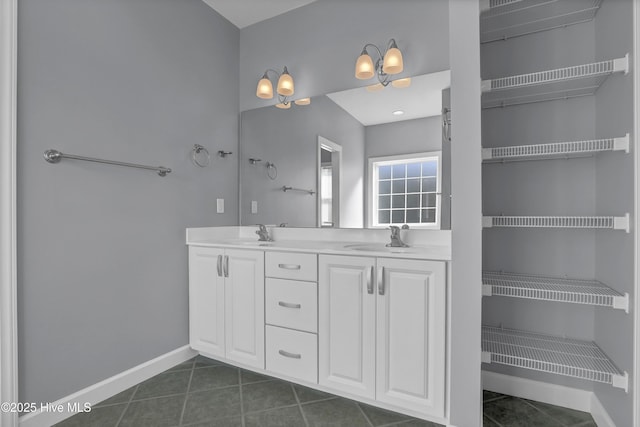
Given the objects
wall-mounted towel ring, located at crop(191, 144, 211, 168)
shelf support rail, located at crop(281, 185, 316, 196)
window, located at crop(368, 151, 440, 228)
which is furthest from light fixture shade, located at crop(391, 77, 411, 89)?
wall-mounted towel ring, located at crop(191, 144, 211, 168)

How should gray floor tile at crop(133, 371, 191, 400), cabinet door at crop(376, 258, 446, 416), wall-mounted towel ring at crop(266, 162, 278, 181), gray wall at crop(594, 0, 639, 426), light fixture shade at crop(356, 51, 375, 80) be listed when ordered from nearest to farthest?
gray wall at crop(594, 0, 639, 426) < cabinet door at crop(376, 258, 446, 416) < gray floor tile at crop(133, 371, 191, 400) < light fixture shade at crop(356, 51, 375, 80) < wall-mounted towel ring at crop(266, 162, 278, 181)

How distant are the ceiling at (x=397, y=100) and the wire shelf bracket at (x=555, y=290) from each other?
1.05m


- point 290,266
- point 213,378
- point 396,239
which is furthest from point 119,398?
point 396,239

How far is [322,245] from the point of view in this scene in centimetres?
214

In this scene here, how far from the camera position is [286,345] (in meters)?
1.92

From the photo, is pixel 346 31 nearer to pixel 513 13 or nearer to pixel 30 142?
pixel 513 13

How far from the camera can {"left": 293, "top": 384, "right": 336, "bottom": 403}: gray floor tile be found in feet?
6.06

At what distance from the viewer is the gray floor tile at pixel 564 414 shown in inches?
63.9

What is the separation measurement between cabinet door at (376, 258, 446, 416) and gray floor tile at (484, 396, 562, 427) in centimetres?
38

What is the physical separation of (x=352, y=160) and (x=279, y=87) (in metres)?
0.82

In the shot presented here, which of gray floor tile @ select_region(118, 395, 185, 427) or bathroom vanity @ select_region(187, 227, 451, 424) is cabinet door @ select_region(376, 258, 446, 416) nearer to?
bathroom vanity @ select_region(187, 227, 451, 424)

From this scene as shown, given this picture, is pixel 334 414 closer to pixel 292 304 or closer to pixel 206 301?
pixel 292 304

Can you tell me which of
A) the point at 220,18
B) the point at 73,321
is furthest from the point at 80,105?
the point at 220,18

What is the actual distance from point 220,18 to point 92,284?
218 centimetres
